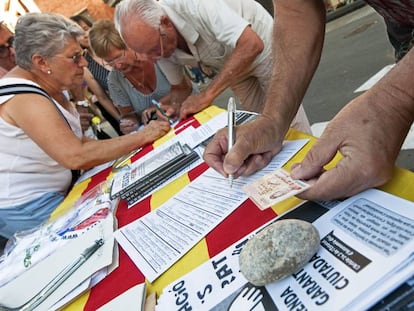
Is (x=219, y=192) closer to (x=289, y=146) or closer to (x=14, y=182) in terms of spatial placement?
(x=289, y=146)

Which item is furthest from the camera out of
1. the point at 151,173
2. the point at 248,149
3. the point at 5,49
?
the point at 5,49

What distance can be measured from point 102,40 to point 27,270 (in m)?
1.63

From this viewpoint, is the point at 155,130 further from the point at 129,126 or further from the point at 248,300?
the point at 248,300

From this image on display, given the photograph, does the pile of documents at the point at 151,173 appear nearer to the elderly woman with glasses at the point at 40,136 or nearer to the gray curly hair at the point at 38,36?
the elderly woman with glasses at the point at 40,136

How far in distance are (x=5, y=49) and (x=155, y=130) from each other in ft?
5.83

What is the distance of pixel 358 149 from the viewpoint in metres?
0.59

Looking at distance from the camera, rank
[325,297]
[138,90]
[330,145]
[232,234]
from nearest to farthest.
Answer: [325,297]
[330,145]
[232,234]
[138,90]

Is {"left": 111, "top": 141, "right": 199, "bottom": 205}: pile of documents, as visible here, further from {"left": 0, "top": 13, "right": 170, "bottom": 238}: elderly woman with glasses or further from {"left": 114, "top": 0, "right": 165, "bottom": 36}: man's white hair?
{"left": 114, "top": 0, "right": 165, "bottom": 36}: man's white hair

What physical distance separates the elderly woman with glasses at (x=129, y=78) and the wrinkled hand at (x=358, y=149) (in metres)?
1.68

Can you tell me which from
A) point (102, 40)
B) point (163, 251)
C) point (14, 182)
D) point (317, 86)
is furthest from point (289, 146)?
point (317, 86)

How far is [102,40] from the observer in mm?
2205

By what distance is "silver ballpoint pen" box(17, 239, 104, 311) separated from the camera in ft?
2.65

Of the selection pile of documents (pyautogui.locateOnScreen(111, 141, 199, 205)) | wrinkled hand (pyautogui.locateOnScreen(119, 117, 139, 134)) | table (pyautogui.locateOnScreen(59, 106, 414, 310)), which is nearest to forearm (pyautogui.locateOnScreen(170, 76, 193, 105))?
wrinkled hand (pyautogui.locateOnScreen(119, 117, 139, 134))

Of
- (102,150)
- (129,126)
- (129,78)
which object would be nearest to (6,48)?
(129,78)
